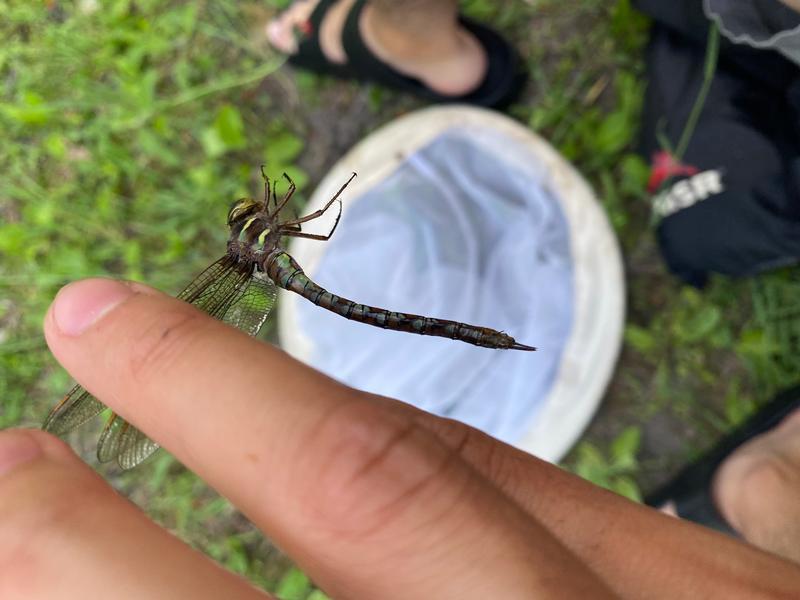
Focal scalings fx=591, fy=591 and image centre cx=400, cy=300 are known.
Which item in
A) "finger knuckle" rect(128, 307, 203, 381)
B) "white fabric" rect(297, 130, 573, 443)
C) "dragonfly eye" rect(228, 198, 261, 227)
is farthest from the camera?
"white fabric" rect(297, 130, 573, 443)

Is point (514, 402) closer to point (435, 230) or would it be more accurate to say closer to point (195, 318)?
point (435, 230)

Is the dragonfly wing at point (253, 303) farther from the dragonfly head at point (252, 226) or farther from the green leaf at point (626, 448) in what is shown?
the green leaf at point (626, 448)

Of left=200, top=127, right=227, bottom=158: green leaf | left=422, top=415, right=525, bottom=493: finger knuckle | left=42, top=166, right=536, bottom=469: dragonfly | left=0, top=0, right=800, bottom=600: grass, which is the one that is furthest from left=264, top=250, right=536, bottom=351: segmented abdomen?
left=200, top=127, right=227, bottom=158: green leaf

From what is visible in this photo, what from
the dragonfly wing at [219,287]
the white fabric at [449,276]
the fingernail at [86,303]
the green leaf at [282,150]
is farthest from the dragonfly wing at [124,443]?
the green leaf at [282,150]

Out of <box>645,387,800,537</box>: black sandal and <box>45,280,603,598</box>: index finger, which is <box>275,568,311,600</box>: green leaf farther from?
<box>45,280,603,598</box>: index finger

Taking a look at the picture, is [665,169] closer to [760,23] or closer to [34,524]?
[760,23]

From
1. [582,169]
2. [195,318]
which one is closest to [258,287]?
[195,318]
